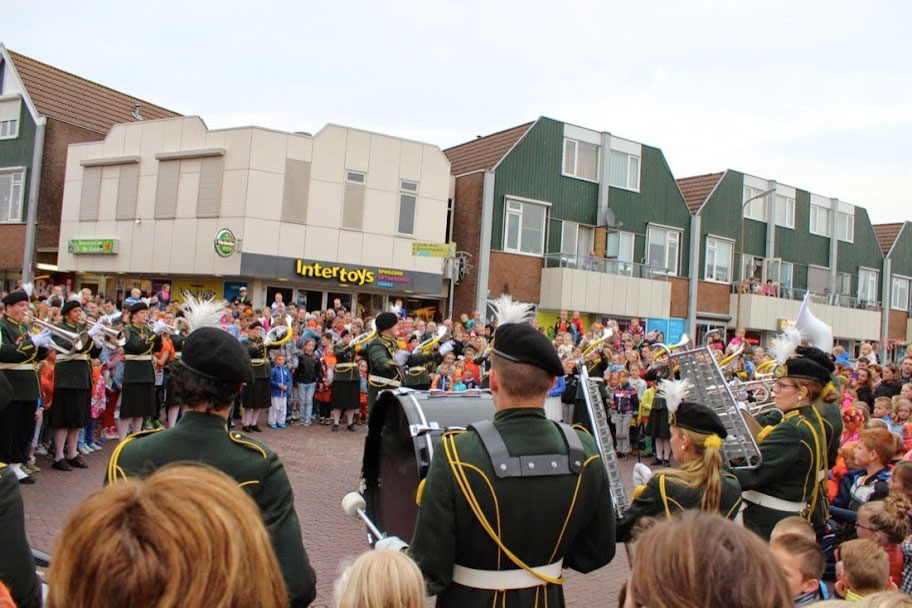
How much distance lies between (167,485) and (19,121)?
30.3 m

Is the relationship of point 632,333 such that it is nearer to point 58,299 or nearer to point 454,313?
point 454,313

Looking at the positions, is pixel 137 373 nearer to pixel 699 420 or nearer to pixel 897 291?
pixel 699 420

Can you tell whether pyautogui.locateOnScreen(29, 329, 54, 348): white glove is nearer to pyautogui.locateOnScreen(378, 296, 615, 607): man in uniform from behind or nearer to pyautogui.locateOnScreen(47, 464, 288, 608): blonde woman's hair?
pyautogui.locateOnScreen(378, 296, 615, 607): man in uniform from behind

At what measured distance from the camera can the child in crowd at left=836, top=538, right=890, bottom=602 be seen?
362 cm

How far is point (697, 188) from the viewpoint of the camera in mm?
33062

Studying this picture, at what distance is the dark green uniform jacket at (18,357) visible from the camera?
26.0ft

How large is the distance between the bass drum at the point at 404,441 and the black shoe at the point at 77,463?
180 inches

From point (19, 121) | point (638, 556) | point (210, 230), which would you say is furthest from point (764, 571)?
point (19, 121)

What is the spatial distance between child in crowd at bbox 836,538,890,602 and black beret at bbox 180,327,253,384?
308 cm

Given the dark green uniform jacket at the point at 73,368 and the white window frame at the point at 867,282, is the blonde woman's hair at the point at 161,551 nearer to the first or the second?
the dark green uniform jacket at the point at 73,368

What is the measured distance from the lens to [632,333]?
62.3 ft

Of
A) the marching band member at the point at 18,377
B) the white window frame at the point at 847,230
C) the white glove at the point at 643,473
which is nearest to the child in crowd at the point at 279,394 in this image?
the marching band member at the point at 18,377

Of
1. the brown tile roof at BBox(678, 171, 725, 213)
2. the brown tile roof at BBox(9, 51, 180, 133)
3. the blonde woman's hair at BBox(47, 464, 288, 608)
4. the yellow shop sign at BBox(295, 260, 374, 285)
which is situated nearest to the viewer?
the blonde woman's hair at BBox(47, 464, 288, 608)

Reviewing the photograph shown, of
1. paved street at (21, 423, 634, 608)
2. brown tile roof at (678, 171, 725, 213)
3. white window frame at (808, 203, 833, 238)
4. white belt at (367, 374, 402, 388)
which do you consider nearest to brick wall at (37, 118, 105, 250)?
paved street at (21, 423, 634, 608)
